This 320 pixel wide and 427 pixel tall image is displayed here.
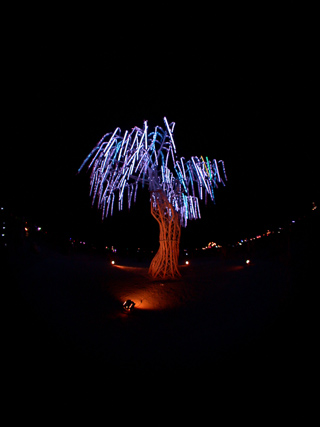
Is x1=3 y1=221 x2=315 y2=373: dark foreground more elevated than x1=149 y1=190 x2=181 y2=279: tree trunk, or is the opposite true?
x1=149 y1=190 x2=181 y2=279: tree trunk

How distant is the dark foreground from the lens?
201 cm

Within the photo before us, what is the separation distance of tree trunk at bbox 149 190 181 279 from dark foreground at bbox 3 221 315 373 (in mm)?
507

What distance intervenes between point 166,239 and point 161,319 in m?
2.86

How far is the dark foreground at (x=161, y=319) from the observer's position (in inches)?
79.3

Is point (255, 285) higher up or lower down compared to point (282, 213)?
lower down

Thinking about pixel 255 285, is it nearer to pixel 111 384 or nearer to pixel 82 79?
pixel 111 384

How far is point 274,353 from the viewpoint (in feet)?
6.56

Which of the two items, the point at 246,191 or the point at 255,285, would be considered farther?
the point at 246,191

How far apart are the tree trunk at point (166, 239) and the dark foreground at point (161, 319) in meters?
0.51

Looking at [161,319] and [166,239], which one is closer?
[161,319]

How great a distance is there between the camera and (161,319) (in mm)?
3494

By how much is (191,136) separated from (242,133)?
7.65 ft

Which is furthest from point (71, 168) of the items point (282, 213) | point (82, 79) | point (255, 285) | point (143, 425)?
point (282, 213)

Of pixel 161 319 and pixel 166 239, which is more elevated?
pixel 166 239
